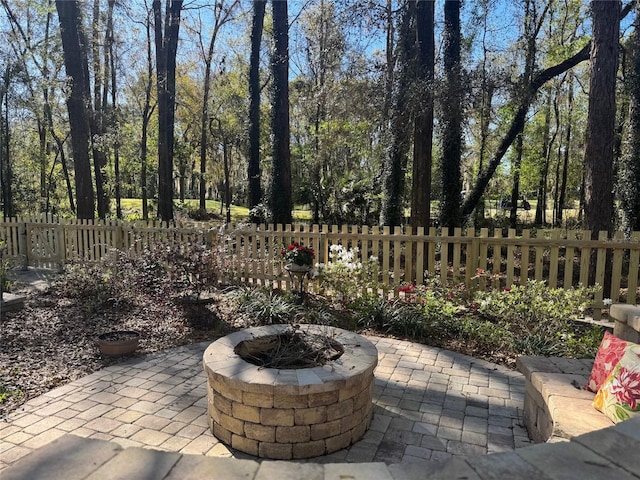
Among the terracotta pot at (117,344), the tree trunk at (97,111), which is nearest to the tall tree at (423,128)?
the terracotta pot at (117,344)

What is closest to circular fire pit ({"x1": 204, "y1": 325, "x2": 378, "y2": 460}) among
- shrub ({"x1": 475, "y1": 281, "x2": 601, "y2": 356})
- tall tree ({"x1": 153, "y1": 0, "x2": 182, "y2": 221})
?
shrub ({"x1": 475, "y1": 281, "x2": 601, "y2": 356})

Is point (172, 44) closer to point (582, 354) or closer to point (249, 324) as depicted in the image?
point (249, 324)

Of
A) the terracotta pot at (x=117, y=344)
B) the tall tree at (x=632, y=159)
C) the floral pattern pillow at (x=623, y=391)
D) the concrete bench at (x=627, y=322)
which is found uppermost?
the tall tree at (x=632, y=159)

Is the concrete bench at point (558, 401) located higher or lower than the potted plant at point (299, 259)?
lower

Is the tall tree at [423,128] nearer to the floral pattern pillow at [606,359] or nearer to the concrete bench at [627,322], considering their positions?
the concrete bench at [627,322]

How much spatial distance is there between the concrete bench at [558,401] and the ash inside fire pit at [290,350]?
131cm

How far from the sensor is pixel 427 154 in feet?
24.2

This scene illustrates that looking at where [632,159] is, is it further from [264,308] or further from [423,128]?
[264,308]

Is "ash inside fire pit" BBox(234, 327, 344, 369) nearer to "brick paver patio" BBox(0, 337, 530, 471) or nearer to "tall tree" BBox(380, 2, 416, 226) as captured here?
"brick paver patio" BBox(0, 337, 530, 471)

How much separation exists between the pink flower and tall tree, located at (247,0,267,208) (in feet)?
40.8

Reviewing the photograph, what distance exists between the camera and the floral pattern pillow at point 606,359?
2.23 meters

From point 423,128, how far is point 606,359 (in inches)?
221

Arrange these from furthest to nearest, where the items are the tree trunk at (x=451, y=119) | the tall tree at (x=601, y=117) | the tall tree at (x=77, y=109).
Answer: the tall tree at (x=77, y=109) → the tree trunk at (x=451, y=119) → the tall tree at (x=601, y=117)

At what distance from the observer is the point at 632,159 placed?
8.25m
